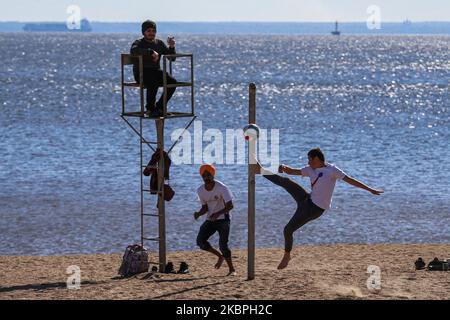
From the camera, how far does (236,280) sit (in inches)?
719

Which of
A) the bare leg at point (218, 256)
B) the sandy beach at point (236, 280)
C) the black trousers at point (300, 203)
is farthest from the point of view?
the bare leg at point (218, 256)

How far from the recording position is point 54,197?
114 ft

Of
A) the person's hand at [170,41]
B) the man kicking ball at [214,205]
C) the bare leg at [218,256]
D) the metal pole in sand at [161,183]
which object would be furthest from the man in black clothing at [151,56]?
the bare leg at [218,256]

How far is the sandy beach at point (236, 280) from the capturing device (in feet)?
55.2

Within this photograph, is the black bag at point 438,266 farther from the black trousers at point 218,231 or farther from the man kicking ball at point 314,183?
the black trousers at point 218,231

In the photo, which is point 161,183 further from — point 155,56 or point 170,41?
point 170,41

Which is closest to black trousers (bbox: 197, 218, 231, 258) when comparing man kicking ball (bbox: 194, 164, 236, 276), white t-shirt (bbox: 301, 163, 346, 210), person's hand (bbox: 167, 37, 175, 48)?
man kicking ball (bbox: 194, 164, 236, 276)

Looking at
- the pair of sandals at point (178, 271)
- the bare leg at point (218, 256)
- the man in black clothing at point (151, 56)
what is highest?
the man in black clothing at point (151, 56)

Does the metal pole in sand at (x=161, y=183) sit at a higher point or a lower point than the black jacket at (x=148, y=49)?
lower

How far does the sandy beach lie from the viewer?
16.8m

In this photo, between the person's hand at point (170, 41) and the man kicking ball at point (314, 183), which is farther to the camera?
the person's hand at point (170, 41)

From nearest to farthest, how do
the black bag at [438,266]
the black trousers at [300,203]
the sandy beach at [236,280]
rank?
the sandy beach at [236,280]
the black trousers at [300,203]
the black bag at [438,266]

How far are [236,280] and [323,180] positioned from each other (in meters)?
2.10

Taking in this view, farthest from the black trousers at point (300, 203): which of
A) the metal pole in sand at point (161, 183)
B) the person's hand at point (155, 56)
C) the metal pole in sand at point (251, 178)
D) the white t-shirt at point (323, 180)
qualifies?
the person's hand at point (155, 56)
